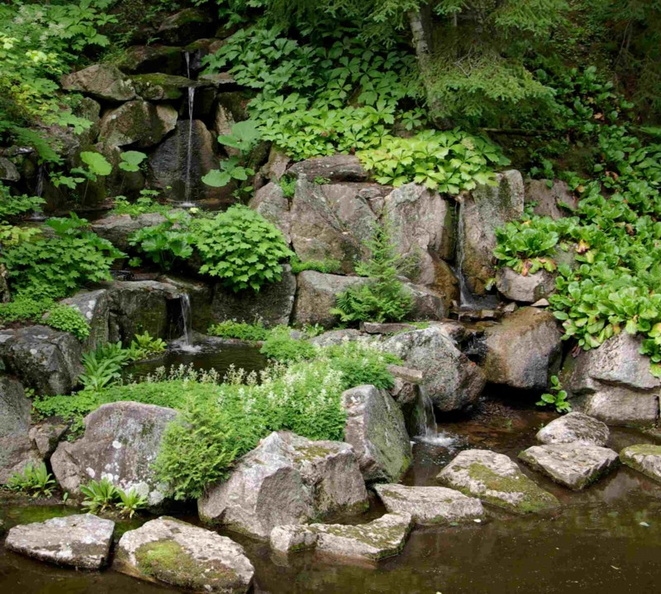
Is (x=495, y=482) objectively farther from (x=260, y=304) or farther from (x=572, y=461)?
(x=260, y=304)

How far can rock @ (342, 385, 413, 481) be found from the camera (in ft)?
25.7

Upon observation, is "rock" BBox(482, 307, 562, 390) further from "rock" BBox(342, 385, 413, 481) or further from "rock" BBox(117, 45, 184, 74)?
"rock" BBox(117, 45, 184, 74)

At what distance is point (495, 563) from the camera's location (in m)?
6.43

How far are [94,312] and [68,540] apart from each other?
3.91 m

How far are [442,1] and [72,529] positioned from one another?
34.4 feet

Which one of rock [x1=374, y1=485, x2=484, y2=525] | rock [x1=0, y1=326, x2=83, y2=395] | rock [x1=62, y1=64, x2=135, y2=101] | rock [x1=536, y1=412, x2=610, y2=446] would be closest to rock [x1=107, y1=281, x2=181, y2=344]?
rock [x1=0, y1=326, x2=83, y2=395]

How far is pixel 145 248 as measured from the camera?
11.4 meters

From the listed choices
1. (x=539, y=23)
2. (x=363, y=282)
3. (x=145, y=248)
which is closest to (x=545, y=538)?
(x=363, y=282)

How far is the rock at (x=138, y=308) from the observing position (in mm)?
10305

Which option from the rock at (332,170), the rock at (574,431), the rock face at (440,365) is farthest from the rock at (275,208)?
the rock at (574,431)

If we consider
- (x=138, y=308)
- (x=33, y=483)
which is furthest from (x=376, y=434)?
(x=138, y=308)

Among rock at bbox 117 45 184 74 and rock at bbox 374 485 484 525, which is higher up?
rock at bbox 117 45 184 74

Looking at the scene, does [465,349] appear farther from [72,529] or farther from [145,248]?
[72,529]

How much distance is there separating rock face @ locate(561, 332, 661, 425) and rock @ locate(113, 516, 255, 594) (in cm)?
631
